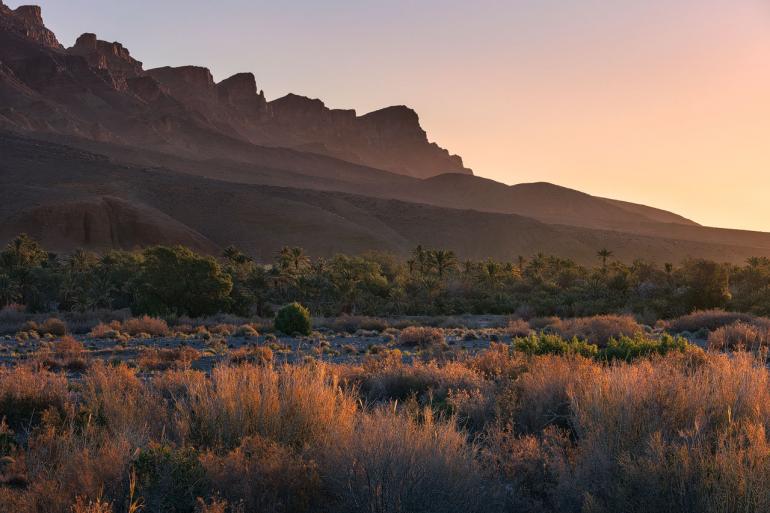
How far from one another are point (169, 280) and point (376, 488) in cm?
3543

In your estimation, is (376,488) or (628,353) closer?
(376,488)

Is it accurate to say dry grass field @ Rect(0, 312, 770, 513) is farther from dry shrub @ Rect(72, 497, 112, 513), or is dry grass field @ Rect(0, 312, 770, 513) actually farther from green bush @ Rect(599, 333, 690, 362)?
green bush @ Rect(599, 333, 690, 362)

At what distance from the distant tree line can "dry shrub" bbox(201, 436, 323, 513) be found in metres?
33.2

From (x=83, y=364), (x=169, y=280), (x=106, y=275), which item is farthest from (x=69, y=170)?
(x=83, y=364)

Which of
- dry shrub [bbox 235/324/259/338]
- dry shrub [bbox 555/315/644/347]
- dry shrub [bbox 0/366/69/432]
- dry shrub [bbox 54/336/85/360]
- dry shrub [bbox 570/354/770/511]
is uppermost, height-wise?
dry shrub [bbox 570/354/770/511]

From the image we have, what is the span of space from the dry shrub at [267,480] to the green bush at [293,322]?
22881 millimetres

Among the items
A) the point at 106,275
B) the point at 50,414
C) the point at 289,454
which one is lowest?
the point at 106,275

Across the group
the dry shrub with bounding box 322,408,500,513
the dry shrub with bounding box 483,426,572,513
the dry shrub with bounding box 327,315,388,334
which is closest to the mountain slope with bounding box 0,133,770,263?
the dry shrub with bounding box 327,315,388,334

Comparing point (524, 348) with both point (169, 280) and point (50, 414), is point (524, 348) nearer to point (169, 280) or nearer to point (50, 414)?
point (50, 414)

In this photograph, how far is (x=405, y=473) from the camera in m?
5.45

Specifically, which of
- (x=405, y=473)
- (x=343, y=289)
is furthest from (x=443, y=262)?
(x=405, y=473)

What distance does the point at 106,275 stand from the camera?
48125 millimetres

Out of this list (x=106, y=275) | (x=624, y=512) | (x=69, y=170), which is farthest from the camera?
(x=69, y=170)

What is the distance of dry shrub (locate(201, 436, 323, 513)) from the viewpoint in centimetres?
544
